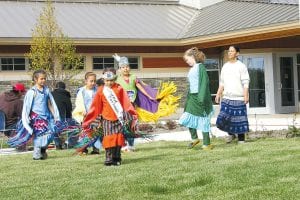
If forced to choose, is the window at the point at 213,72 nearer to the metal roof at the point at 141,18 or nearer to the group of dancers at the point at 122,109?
the metal roof at the point at 141,18

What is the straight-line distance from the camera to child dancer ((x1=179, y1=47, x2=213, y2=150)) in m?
9.95

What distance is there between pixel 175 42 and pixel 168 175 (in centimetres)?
1647

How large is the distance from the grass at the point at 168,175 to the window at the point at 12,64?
40.0ft

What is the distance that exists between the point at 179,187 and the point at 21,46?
16.3 metres

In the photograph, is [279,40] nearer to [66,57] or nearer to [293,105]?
[293,105]

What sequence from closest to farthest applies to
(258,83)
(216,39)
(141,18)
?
→ (216,39) → (258,83) → (141,18)

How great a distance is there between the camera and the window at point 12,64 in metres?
21.6

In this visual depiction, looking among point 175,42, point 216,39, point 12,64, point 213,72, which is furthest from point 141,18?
point 12,64

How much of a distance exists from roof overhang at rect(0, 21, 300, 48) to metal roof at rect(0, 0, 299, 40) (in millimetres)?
168

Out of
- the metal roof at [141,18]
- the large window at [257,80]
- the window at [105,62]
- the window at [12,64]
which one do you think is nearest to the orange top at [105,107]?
the metal roof at [141,18]

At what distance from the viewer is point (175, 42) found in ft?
76.5

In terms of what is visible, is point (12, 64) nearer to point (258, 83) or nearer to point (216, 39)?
point (216, 39)

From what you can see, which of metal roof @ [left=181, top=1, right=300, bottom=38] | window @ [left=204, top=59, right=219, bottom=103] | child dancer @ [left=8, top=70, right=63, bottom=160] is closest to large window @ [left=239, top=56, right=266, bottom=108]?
metal roof @ [left=181, top=1, right=300, bottom=38]

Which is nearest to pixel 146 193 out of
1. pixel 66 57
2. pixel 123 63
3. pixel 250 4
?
pixel 123 63
